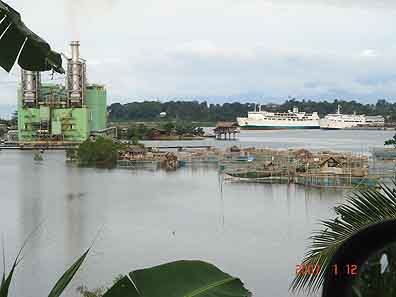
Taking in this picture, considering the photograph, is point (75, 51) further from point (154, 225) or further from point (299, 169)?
point (154, 225)

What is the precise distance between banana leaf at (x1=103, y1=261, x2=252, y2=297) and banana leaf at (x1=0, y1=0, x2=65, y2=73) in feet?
1.35

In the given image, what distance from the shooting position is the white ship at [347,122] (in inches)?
2126

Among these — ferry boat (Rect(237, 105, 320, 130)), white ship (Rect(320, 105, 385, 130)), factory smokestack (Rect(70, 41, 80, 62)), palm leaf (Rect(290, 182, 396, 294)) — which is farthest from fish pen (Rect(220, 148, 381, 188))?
white ship (Rect(320, 105, 385, 130))

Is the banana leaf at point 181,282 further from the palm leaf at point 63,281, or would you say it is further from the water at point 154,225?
the water at point 154,225

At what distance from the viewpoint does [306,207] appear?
10930mm

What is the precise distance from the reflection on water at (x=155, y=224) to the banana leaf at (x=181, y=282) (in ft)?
14.2

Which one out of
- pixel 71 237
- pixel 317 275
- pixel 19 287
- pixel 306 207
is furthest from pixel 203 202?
pixel 317 275

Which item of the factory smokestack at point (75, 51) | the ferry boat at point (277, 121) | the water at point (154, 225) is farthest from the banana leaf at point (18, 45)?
the ferry boat at point (277, 121)

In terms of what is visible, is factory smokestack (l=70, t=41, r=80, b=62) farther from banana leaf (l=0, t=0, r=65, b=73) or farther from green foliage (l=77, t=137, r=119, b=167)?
banana leaf (l=0, t=0, r=65, b=73)

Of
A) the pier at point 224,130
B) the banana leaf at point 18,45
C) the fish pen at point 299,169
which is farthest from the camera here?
the pier at point 224,130

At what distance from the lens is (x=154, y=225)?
29.5ft

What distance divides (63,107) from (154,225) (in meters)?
21.4

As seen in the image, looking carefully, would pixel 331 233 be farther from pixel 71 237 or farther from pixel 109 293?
pixel 71 237

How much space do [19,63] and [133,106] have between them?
179 feet
